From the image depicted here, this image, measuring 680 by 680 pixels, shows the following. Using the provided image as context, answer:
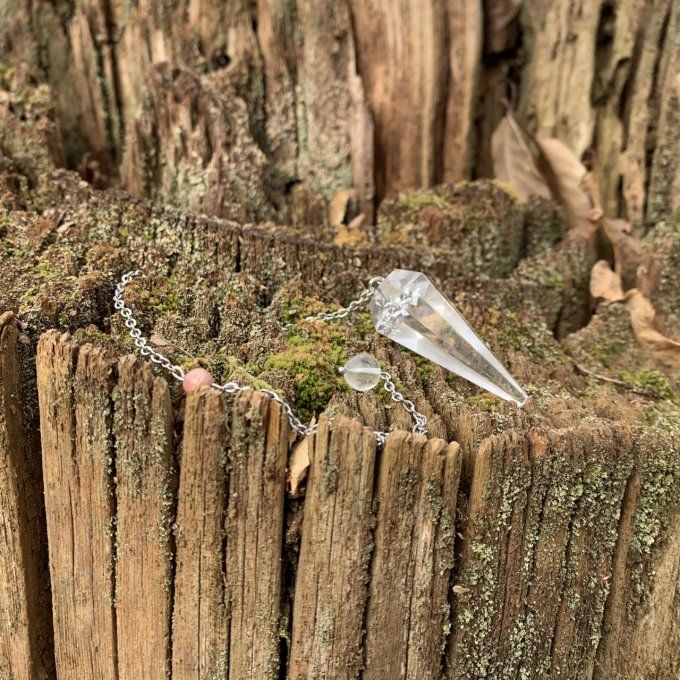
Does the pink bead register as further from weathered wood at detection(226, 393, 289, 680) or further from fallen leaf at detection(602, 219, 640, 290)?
fallen leaf at detection(602, 219, 640, 290)

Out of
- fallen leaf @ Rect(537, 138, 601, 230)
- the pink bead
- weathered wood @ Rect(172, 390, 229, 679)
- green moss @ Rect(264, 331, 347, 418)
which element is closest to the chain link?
green moss @ Rect(264, 331, 347, 418)

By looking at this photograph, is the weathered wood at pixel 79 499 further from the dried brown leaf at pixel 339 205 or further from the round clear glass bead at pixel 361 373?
the dried brown leaf at pixel 339 205

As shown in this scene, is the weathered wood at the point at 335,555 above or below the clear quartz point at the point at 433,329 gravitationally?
below

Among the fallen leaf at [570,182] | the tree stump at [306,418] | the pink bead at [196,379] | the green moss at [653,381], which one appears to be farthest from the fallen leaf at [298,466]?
the fallen leaf at [570,182]

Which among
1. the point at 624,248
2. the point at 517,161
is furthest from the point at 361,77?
the point at 624,248

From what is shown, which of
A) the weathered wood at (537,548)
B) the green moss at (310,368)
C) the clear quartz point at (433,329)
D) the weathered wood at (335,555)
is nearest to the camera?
the weathered wood at (335,555)

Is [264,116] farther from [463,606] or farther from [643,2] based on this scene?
[463,606]

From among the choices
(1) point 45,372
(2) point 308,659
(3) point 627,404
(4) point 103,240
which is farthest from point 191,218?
(3) point 627,404
